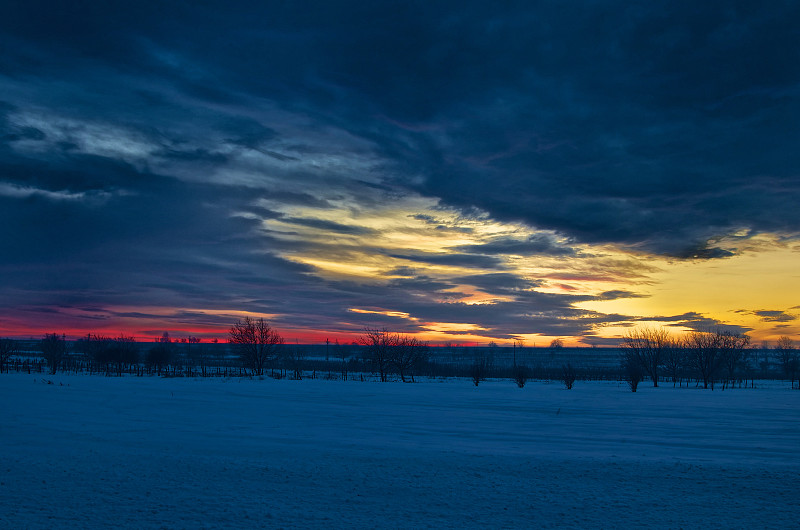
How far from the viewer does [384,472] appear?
889cm

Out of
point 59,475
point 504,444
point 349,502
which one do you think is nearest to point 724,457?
point 504,444

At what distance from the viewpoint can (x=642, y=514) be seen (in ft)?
22.6

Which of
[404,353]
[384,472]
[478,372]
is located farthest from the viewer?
[404,353]

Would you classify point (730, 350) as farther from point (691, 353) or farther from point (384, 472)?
point (384, 472)

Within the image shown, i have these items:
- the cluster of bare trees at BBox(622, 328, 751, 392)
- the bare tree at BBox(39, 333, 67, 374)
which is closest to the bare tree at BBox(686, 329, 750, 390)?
the cluster of bare trees at BBox(622, 328, 751, 392)

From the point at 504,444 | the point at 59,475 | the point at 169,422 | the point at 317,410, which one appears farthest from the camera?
the point at 317,410

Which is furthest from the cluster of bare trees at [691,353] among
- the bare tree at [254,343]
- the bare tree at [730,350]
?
the bare tree at [254,343]

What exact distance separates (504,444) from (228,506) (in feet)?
22.4

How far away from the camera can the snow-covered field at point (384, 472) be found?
6711mm

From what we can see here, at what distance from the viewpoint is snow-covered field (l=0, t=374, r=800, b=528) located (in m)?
6.71

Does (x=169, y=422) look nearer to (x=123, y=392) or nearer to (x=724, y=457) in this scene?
(x=123, y=392)

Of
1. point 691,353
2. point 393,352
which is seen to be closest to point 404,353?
point 393,352

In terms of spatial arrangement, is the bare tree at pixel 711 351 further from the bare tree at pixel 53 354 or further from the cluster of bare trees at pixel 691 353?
the bare tree at pixel 53 354

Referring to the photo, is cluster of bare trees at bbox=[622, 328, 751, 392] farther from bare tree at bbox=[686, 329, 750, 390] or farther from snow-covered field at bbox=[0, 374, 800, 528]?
snow-covered field at bbox=[0, 374, 800, 528]
